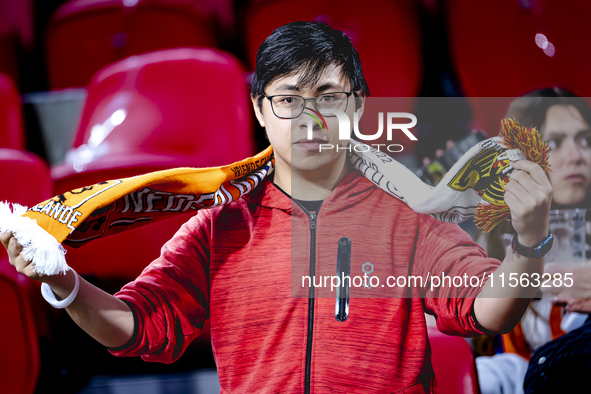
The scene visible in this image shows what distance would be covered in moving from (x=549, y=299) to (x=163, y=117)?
52 cm

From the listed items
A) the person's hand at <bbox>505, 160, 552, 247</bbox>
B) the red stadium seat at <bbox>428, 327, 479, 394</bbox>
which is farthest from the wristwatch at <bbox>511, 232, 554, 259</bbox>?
the red stadium seat at <bbox>428, 327, 479, 394</bbox>

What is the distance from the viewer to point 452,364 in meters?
0.50

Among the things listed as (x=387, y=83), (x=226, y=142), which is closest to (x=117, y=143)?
(x=226, y=142)

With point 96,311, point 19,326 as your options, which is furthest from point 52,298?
point 19,326

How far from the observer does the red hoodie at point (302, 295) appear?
1.54 feet

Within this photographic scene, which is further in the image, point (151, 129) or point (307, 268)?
point (151, 129)

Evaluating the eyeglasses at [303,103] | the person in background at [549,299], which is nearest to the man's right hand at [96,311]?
the eyeglasses at [303,103]

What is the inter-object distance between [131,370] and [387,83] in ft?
1.50

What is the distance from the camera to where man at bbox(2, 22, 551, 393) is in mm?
462

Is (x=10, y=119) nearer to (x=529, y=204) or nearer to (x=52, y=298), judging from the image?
(x=52, y=298)

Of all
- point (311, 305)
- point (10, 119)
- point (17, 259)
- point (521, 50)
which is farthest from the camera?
point (10, 119)

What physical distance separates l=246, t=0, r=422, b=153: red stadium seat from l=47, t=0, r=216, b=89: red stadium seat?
0.13 meters

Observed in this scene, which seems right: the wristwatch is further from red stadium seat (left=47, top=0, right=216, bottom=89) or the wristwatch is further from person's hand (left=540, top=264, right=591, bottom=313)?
red stadium seat (left=47, top=0, right=216, bottom=89)

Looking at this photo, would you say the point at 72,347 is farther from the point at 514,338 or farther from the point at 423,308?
the point at 514,338
